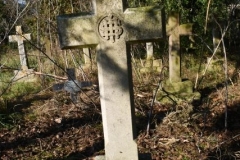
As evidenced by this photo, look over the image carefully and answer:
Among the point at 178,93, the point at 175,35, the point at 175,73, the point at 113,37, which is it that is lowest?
the point at 178,93

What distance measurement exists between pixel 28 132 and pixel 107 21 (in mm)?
3219

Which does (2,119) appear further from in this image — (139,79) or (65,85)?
(139,79)

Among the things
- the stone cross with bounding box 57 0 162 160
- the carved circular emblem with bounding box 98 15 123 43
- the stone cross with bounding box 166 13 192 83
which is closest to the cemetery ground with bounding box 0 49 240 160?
the stone cross with bounding box 166 13 192 83

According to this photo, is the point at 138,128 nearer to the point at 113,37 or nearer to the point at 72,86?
the point at 72,86

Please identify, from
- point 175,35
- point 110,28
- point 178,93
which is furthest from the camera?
point 178,93

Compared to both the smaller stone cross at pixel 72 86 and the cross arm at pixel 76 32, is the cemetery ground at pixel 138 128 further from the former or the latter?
the cross arm at pixel 76 32

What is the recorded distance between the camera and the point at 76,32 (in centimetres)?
254

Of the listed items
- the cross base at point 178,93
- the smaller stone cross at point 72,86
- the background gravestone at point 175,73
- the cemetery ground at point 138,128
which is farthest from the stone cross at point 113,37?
the cross base at point 178,93

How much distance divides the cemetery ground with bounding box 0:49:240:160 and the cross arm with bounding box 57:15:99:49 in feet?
6.22

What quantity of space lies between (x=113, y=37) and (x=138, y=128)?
2.65 metres

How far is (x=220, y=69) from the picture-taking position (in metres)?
7.86

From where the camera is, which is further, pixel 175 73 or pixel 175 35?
pixel 175 73

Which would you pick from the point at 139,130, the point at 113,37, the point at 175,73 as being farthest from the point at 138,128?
the point at 113,37

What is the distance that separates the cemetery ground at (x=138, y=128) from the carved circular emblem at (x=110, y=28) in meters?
1.82
